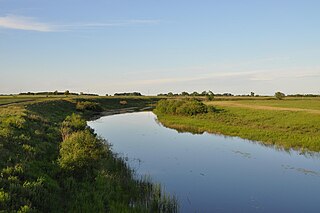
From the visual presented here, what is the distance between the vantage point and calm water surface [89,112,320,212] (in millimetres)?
14829

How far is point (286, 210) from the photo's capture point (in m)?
14.0

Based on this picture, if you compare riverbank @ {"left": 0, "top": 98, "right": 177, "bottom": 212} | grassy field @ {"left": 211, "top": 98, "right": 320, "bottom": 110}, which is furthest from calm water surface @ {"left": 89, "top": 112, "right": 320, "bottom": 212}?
grassy field @ {"left": 211, "top": 98, "right": 320, "bottom": 110}

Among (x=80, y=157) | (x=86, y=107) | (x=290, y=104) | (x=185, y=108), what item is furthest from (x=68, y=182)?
(x=290, y=104)

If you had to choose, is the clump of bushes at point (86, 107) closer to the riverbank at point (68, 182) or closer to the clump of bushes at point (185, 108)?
the clump of bushes at point (185, 108)

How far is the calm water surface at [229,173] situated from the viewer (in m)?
14.8

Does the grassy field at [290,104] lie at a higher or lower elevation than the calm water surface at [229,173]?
higher

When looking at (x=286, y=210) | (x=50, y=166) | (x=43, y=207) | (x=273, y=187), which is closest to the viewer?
(x=43, y=207)

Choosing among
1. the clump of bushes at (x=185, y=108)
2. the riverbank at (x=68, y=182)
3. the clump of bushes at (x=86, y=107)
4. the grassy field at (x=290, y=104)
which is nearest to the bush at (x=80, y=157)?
the riverbank at (x=68, y=182)

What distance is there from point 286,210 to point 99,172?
27.1ft

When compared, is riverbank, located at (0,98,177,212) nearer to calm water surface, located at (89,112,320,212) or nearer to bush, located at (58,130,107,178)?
bush, located at (58,130,107,178)

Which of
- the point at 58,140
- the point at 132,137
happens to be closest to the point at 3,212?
the point at 58,140

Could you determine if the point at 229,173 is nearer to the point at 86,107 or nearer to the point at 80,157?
the point at 80,157

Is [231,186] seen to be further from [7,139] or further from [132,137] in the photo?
[132,137]

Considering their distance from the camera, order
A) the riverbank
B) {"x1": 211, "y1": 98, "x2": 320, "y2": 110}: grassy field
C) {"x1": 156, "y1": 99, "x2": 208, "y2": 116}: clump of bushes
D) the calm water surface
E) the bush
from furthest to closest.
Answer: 1. {"x1": 211, "y1": 98, "x2": 320, "y2": 110}: grassy field
2. {"x1": 156, "y1": 99, "x2": 208, "y2": 116}: clump of bushes
3. the bush
4. the calm water surface
5. the riverbank
